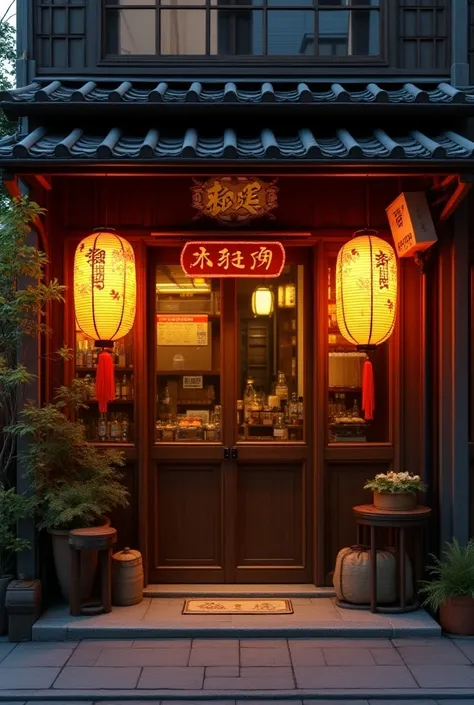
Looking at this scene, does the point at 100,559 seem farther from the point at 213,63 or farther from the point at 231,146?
the point at 213,63

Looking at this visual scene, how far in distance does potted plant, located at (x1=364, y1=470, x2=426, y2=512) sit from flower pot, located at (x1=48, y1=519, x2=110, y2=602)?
10.2 feet

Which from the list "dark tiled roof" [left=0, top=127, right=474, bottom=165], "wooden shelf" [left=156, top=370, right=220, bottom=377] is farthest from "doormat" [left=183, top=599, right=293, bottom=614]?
"dark tiled roof" [left=0, top=127, right=474, bottom=165]

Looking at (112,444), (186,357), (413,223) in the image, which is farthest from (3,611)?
(413,223)

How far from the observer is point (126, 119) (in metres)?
8.30

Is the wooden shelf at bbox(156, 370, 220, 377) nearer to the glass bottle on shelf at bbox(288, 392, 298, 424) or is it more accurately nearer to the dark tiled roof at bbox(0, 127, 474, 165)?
the glass bottle on shelf at bbox(288, 392, 298, 424)

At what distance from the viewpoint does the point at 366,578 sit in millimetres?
8273

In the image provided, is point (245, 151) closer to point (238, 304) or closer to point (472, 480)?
point (238, 304)

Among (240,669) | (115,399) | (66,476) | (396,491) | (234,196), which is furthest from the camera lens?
(115,399)

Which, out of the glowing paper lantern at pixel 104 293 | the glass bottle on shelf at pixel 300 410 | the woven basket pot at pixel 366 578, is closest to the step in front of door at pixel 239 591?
the woven basket pot at pixel 366 578

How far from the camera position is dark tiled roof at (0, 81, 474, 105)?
7992mm

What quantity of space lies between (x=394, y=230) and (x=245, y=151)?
204 cm

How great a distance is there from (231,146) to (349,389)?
3320 millimetres

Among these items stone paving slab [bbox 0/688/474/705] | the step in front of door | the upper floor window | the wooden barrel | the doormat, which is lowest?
stone paving slab [bbox 0/688/474/705]

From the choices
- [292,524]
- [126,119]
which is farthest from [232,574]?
[126,119]
